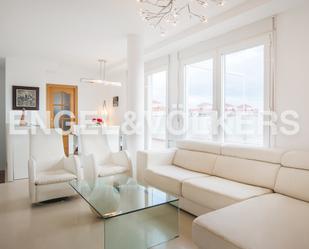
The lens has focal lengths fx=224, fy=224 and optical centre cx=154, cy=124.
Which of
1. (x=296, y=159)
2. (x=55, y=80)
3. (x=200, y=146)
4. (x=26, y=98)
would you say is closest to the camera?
(x=296, y=159)

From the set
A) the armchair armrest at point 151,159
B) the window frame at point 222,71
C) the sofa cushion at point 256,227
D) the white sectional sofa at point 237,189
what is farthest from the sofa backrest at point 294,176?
the armchair armrest at point 151,159

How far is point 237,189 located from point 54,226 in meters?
2.07

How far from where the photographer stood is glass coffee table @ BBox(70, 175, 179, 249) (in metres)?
2.03

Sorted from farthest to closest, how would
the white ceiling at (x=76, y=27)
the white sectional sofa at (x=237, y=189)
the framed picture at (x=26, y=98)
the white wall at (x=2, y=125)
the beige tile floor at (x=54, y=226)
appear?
the white wall at (x=2, y=125) → the framed picture at (x=26, y=98) → the white ceiling at (x=76, y=27) → the beige tile floor at (x=54, y=226) → the white sectional sofa at (x=237, y=189)

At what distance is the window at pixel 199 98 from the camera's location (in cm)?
A: 380

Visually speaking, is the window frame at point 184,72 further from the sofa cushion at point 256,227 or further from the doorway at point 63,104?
the doorway at point 63,104

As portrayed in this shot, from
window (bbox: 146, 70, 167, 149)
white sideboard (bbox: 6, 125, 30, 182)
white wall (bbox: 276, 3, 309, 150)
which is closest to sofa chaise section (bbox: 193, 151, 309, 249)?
white wall (bbox: 276, 3, 309, 150)

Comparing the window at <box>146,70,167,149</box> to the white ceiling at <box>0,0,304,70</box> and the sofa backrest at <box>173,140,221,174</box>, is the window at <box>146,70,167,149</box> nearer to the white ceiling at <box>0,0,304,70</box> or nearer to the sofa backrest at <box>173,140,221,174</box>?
the white ceiling at <box>0,0,304,70</box>

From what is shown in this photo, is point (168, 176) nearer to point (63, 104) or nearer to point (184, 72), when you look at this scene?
point (184, 72)

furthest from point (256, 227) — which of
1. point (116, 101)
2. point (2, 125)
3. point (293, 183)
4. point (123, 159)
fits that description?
point (2, 125)

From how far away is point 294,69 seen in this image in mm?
2648

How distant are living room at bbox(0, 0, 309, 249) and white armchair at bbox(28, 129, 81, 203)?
16mm

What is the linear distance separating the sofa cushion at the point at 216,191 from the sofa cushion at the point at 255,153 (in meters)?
0.36

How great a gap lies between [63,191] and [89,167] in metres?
0.48
